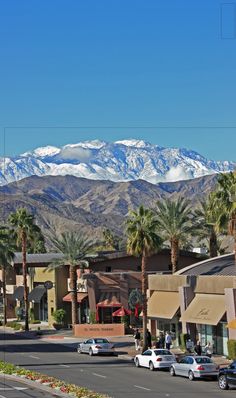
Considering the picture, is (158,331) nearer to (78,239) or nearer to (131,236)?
(131,236)

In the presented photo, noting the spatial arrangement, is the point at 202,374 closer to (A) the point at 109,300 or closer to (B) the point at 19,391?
(B) the point at 19,391

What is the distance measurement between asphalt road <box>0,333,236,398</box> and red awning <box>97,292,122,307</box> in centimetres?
1361

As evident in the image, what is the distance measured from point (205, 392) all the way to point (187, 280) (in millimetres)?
21549

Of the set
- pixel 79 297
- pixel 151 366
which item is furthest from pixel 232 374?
pixel 79 297

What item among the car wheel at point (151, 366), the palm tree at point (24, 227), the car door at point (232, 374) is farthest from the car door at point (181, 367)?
the palm tree at point (24, 227)

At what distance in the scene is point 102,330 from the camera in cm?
7000

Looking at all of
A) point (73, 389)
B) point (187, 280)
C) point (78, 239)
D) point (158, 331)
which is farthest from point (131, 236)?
point (73, 389)

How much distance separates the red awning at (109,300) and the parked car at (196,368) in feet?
116

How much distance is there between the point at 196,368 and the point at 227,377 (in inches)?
152

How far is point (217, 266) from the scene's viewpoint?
193 feet

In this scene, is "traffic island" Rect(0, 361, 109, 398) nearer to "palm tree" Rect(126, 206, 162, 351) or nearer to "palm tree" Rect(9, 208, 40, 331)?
"palm tree" Rect(126, 206, 162, 351)

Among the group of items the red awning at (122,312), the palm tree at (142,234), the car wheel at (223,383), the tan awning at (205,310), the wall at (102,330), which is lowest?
the car wheel at (223,383)

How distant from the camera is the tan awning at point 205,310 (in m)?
49.6

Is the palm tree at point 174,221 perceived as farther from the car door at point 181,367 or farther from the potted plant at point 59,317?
the car door at point 181,367
